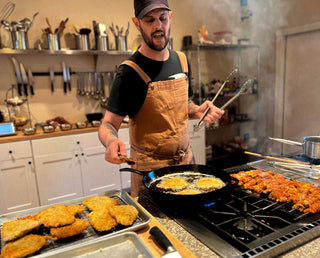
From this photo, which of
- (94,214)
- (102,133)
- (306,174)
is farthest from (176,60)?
(94,214)

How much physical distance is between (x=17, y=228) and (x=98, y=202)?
30cm

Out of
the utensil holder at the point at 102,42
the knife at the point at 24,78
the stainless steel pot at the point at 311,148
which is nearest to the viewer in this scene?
the stainless steel pot at the point at 311,148

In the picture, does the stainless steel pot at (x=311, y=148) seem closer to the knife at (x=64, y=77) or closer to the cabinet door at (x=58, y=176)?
the cabinet door at (x=58, y=176)

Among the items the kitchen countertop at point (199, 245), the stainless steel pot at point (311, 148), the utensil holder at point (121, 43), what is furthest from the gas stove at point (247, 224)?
the utensil holder at point (121, 43)

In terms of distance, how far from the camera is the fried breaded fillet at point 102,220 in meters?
0.90

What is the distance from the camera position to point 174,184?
1.20 meters

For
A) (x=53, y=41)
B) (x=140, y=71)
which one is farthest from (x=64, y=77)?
(x=140, y=71)

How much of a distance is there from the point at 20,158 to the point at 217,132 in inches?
127

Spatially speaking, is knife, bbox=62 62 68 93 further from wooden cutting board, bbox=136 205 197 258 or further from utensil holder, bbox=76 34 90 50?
wooden cutting board, bbox=136 205 197 258

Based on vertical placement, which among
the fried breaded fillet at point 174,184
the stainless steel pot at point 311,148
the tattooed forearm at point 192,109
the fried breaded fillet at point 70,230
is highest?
the tattooed forearm at point 192,109

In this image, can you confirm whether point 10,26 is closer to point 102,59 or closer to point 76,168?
point 102,59

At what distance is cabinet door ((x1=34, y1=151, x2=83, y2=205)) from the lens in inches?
115

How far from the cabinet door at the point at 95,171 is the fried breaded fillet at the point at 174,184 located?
2.05 metres

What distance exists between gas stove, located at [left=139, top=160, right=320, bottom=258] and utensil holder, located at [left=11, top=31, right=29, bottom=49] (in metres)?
2.76
